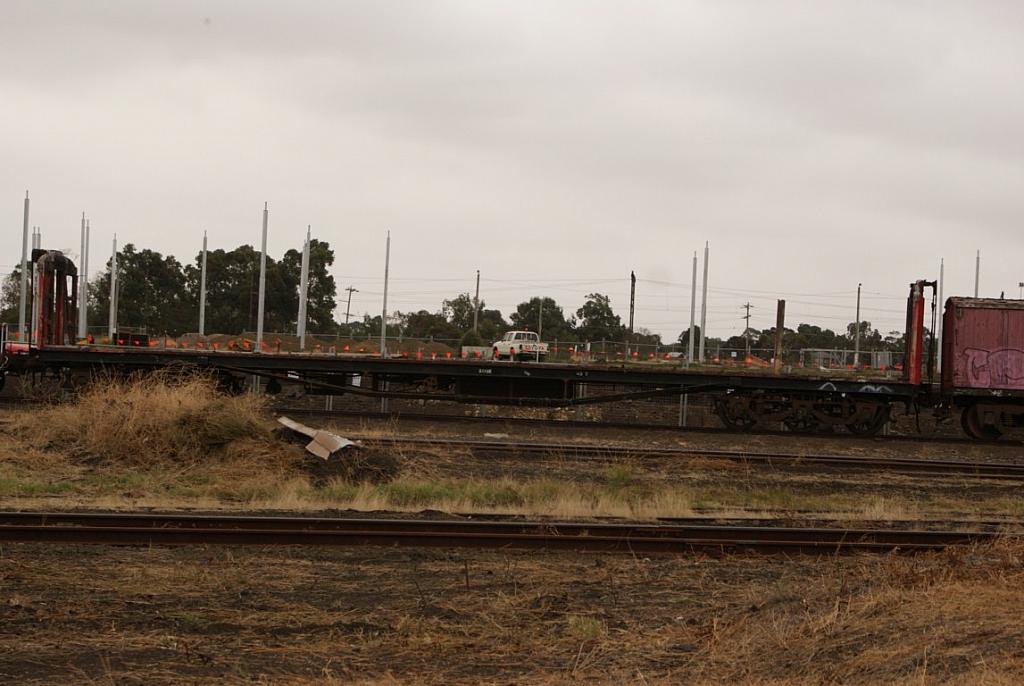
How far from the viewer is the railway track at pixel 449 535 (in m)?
8.76

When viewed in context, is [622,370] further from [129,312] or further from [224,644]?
[129,312]

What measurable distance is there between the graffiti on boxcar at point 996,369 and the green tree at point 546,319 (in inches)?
1916

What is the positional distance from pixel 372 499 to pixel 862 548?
5862mm

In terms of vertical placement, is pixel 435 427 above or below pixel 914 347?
below

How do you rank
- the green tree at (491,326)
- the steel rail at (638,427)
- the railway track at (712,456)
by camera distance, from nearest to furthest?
the railway track at (712,456)
the steel rail at (638,427)
the green tree at (491,326)

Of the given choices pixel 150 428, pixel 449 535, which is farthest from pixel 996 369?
pixel 150 428

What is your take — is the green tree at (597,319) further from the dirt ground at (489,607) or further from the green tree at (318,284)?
the dirt ground at (489,607)

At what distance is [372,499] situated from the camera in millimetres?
12109

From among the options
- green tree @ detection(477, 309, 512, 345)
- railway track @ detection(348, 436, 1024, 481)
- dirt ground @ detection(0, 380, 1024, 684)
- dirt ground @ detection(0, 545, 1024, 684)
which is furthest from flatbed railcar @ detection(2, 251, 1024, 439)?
green tree @ detection(477, 309, 512, 345)

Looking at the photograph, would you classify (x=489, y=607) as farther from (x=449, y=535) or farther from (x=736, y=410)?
(x=736, y=410)

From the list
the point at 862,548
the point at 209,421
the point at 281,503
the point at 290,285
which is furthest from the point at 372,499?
the point at 290,285

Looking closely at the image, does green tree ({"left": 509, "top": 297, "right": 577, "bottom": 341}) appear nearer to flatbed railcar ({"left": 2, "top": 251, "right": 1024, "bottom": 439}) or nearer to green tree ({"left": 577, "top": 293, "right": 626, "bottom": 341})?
green tree ({"left": 577, "top": 293, "right": 626, "bottom": 341})

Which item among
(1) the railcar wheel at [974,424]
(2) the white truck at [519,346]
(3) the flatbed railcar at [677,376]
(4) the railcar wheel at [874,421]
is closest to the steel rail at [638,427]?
(1) the railcar wheel at [974,424]

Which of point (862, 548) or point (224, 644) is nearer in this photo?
point (224, 644)
